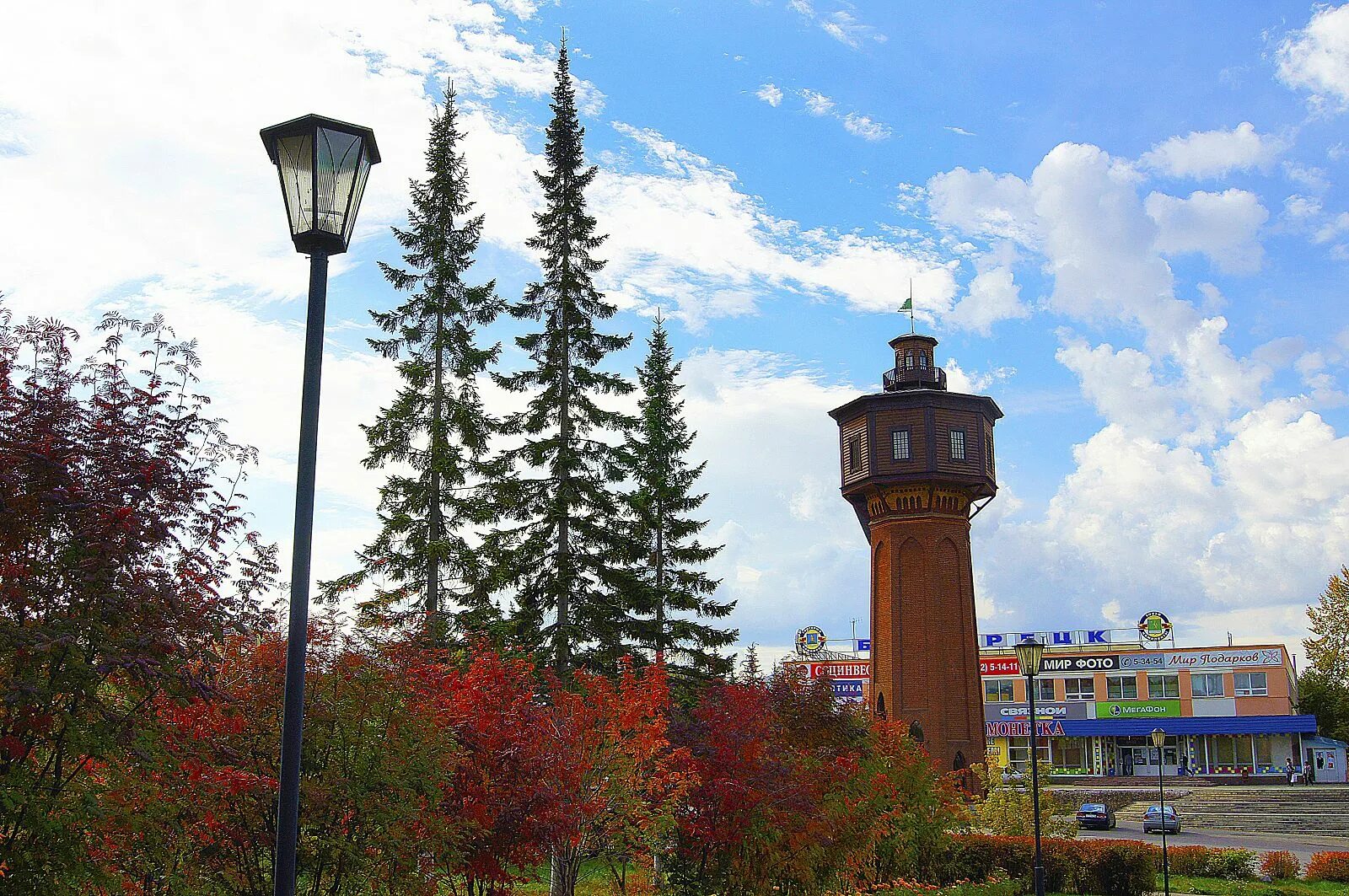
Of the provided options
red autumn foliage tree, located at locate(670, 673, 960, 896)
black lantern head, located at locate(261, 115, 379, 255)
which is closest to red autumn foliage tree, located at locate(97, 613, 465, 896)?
black lantern head, located at locate(261, 115, 379, 255)

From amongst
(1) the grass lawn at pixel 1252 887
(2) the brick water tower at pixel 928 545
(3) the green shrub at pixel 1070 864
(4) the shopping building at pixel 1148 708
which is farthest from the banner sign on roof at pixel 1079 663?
(3) the green shrub at pixel 1070 864

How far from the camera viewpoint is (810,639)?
84562mm

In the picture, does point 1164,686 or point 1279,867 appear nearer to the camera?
point 1279,867

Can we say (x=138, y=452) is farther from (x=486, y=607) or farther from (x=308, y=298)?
(x=486, y=607)

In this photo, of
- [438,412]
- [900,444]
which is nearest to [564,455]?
[438,412]

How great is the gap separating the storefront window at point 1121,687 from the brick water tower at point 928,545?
1293 inches

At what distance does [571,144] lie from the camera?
3662 centimetres

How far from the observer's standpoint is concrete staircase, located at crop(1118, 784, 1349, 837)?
176 ft

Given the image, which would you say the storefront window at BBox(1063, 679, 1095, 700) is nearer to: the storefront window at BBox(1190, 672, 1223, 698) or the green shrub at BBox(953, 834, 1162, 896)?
the storefront window at BBox(1190, 672, 1223, 698)

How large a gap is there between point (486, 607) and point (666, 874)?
1580 centimetres

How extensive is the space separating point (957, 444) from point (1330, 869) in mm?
22655

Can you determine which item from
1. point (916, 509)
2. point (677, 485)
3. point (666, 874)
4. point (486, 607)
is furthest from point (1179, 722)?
point (666, 874)

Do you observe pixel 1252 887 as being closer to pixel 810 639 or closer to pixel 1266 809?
pixel 1266 809

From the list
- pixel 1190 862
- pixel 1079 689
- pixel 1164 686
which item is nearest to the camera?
pixel 1190 862
